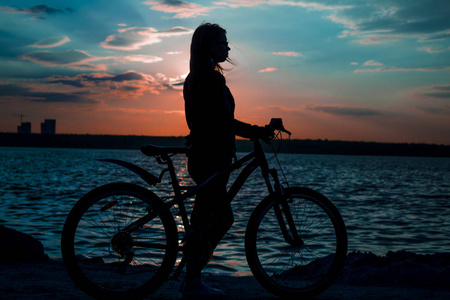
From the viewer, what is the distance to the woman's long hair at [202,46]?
3.58m

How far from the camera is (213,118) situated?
11.6 feet

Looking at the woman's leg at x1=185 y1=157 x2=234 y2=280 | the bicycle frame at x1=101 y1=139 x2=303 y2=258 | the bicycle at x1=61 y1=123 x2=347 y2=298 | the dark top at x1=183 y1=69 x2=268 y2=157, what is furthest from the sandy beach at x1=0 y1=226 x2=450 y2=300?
the dark top at x1=183 y1=69 x2=268 y2=157

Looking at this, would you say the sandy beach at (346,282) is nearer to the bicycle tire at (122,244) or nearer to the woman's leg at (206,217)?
the bicycle tire at (122,244)

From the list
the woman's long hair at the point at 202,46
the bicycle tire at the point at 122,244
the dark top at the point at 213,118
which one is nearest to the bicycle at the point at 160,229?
the bicycle tire at the point at 122,244

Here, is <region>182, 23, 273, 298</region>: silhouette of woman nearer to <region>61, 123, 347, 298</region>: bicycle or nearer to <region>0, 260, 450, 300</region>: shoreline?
<region>61, 123, 347, 298</region>: bicycle

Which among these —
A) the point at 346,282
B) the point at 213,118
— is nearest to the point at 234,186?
the point at 213,118

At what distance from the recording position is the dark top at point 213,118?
352cm

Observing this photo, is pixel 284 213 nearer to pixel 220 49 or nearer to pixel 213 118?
pixel 213 118

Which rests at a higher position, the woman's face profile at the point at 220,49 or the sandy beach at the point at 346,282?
the woman's face profile at the point at 220,49

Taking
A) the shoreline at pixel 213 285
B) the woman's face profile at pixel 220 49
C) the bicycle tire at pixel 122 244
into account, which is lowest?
the shoreline at pixel 213 285

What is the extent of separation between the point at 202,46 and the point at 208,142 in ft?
2.71

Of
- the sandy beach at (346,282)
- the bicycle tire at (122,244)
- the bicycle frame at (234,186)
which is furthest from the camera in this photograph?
the sandy beach at (346,282)

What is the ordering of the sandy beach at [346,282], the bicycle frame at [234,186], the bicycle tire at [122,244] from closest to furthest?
the bicycle tire at [122,244]
the bicycle frame at [234,186]
the sandy beach at [346,282]

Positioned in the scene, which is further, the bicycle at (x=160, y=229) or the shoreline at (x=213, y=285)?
the shoreline at (x=213, y=285)
